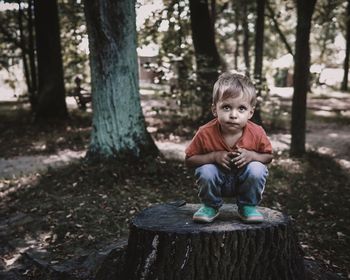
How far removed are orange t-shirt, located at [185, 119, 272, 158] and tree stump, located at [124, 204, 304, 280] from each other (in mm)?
586

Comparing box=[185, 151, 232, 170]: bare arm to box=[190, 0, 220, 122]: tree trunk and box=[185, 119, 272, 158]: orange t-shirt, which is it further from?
box=[190, 0, 220, 122]: tree trunk

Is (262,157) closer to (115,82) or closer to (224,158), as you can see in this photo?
(224,158)

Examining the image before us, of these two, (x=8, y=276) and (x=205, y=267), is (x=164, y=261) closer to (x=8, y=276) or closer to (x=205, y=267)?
(x=205, y=267)

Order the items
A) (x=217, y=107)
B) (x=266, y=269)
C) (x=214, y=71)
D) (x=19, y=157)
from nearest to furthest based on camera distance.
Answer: (x=217, y=107) → (x=266, y=269) → (x=19, y=157) → (x=214, y=71)

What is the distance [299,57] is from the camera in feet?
30.4

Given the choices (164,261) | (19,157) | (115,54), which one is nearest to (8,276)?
(164,261)

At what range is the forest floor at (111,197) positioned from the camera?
5.33 metres

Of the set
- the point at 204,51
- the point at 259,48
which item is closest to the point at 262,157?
the point at 259,48

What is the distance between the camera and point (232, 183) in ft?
10.4

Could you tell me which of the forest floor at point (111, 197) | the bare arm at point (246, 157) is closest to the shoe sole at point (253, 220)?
the bare arm at point (246, 157)

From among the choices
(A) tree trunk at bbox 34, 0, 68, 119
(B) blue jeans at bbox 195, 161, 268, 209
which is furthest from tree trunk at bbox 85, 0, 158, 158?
(A) tree trunk at bbox 34, 0, 68, 119

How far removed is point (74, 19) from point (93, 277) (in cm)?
1294

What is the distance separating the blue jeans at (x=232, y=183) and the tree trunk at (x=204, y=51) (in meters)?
10.2

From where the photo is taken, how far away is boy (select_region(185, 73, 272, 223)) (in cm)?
299
